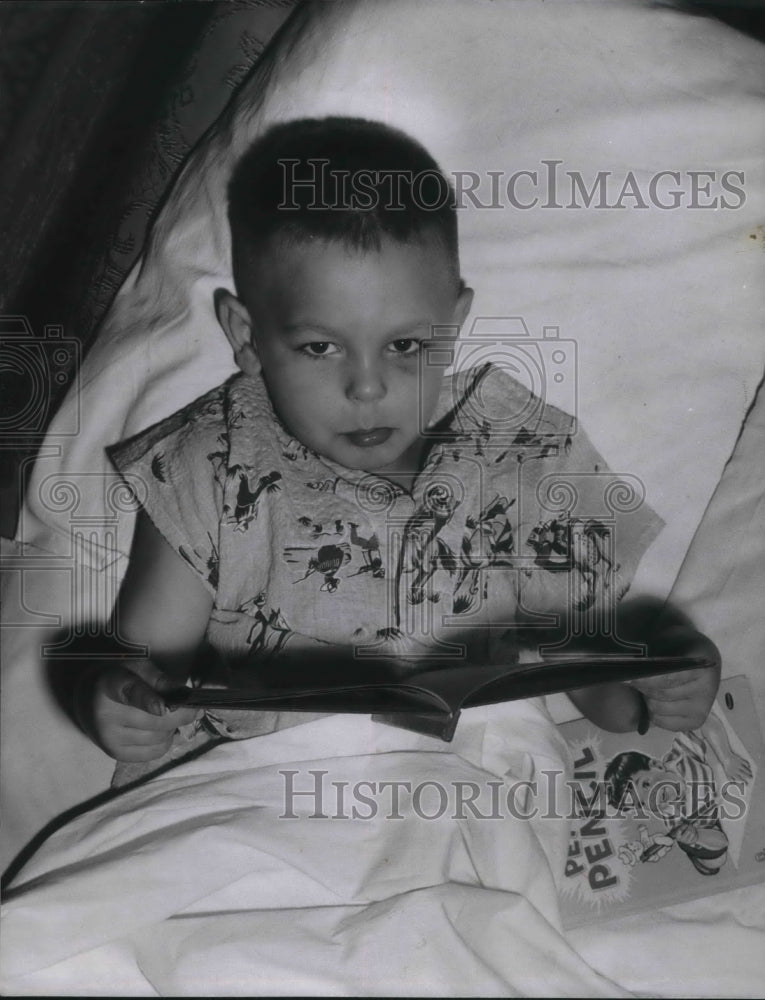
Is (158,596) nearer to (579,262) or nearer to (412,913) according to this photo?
(412,913)

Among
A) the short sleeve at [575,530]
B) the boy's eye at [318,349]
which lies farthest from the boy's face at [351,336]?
the short sleeve at [575,530]

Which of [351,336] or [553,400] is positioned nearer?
[351,336]

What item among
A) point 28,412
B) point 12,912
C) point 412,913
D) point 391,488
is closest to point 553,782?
point 412,913

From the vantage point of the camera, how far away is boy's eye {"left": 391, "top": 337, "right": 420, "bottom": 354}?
67cm

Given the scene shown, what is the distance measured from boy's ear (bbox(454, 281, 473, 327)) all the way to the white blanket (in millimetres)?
34

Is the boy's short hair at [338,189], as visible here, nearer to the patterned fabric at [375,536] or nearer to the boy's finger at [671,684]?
the patterned fabric at [375,536]

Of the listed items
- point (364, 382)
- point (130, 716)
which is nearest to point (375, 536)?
point (364, 382)

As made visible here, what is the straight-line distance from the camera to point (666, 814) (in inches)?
29.0

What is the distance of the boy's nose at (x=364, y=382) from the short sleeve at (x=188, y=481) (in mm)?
120

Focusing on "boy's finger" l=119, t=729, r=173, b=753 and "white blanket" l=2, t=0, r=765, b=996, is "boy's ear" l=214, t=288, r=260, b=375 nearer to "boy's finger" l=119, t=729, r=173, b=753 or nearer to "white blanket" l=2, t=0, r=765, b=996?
"white blanket" l=2, t=0, r=765, b=996

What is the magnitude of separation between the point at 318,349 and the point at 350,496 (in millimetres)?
120

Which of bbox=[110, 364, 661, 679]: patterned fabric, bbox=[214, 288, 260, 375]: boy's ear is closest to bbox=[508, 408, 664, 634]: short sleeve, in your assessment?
bbox=[110, 364, 661, 679]: patterned fabric

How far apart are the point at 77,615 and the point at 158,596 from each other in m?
0.09

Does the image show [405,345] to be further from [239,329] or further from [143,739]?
[143,739]
